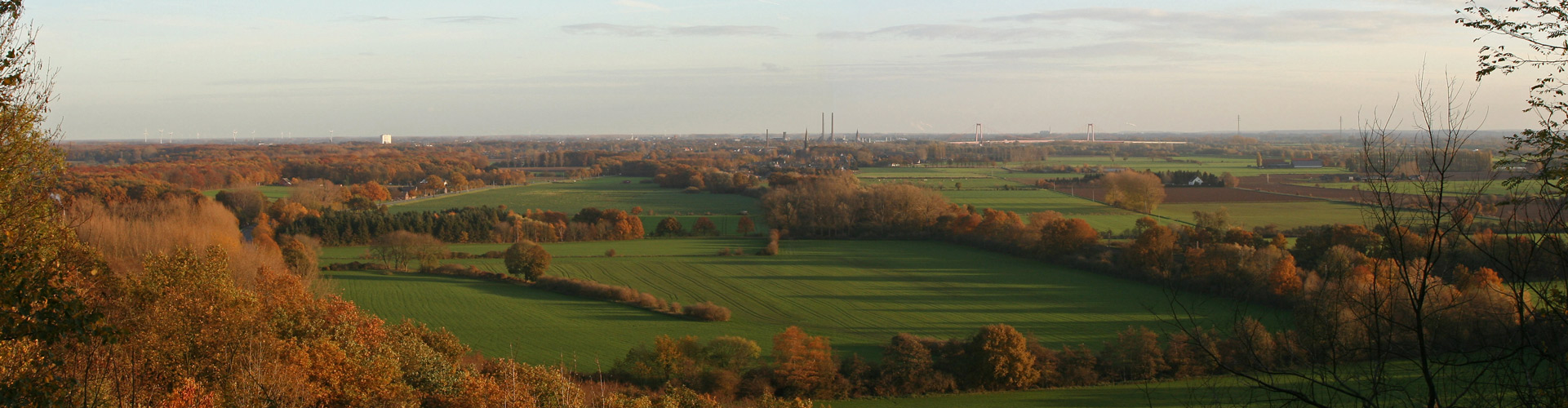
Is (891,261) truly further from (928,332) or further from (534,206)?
(534,206)

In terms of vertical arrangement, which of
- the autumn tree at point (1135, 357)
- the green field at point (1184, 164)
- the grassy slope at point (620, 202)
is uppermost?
the green field at point (1184, 164)

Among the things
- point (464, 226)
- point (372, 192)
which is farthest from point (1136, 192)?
point (372, 192)

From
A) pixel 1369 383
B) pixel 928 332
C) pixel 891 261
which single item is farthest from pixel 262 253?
pixel 1369 383

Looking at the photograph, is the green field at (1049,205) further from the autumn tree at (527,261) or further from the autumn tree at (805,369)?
the autumn tree at (805,369)

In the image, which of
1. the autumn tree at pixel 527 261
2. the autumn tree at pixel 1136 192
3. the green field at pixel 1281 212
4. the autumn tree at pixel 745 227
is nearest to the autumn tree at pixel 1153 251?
the green field at pixel 1281 212

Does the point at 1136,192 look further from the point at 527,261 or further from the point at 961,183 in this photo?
the point at 527,261

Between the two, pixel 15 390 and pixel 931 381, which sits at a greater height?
pixel 15 390
